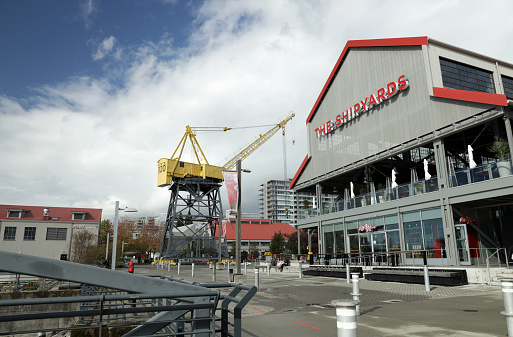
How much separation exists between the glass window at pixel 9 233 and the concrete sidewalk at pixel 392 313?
54283 millimetres

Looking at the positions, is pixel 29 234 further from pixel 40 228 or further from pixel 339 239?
pixel 339 239

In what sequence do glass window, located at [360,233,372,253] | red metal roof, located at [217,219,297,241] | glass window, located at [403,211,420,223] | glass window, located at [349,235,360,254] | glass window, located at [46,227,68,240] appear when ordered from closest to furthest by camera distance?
glass window, located at [403,211,420,223] < glass window, located at [360,233,372,253] < glass window, located at [349,235,360,254] < glass window, located at [46,227,68,240] < red metal roof, located at [217,219,297,241]

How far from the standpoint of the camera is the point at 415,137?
24219 mm

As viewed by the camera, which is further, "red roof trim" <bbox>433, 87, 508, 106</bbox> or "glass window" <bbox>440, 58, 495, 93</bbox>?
"glass window" <bbox>440, 58, 495, 93</bbox>

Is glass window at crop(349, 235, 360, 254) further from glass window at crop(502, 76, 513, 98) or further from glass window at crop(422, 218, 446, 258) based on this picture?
glass window at crop(502, 76, 513, 98)

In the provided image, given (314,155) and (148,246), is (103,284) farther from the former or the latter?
(148,246)

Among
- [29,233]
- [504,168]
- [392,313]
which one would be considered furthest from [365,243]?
[29,233]

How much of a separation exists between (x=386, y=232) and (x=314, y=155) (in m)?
12.4

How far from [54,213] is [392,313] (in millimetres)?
62610

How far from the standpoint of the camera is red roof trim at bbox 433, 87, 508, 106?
60.5 ft

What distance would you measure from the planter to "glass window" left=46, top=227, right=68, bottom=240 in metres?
59.5

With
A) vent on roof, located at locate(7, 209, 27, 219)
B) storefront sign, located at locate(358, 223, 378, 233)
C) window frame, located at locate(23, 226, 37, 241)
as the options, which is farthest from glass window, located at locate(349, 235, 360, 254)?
vent on roof, located at locate(7, 209, 27, 219)

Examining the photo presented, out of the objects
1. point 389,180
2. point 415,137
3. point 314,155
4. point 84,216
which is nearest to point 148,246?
point 84,216

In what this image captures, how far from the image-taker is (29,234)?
182ft
